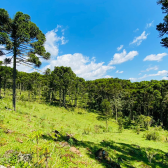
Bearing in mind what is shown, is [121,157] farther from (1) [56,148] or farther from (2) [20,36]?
(2) [20,36]

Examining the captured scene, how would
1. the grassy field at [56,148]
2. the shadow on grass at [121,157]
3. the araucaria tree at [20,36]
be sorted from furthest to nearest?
1. the araucaria tree at [20,36]
2. the shadow on grass at [121,157]
3. the grassy field at [56,148]

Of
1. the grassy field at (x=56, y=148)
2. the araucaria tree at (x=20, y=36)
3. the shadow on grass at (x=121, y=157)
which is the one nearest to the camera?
the grassy field at (x=56, y=148)

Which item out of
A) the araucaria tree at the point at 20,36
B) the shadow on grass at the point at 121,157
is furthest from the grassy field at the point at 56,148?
the araucaria tree at the point at 20,36

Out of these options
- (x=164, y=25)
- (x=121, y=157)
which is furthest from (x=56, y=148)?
(x=164, y=25)

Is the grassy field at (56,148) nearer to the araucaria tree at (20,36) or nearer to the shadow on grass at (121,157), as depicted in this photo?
the shadow on grass at (121,157)

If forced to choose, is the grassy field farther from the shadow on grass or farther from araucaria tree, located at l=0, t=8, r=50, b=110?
araucaria tree, located at l=0, t=8, r=50, b=110

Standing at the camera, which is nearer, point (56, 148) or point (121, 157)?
point (56, 148)

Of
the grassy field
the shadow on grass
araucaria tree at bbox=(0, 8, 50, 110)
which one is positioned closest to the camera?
the grassy field

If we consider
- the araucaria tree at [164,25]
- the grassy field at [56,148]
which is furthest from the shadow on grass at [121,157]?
the araucaria tree at [164,25]

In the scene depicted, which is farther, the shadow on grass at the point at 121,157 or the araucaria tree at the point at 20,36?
the araucaria tree at the point at 20,36

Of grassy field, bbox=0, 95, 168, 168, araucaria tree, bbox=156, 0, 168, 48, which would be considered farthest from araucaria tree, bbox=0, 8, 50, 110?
araucaria tree, bbox=156, 0, 168, 48

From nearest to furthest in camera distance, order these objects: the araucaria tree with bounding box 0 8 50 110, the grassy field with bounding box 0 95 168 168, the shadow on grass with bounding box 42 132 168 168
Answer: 1. the grassy field with bounding box 0 95 168 168
2. the shadow on grass with bounding box 42 132 168 168
3. the araucaria tree with bounding box 0 8 50 110

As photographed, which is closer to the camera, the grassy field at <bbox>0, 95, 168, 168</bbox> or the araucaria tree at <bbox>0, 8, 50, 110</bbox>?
the grassy field at <bbox>0, 95, 168, 168</bbox>

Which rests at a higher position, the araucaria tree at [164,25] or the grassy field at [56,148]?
the araucaria tree at [164,25]
